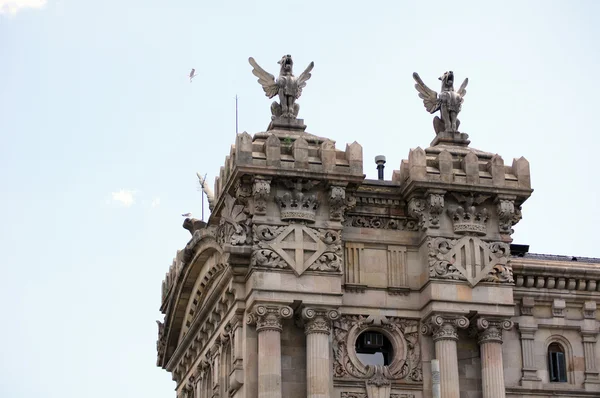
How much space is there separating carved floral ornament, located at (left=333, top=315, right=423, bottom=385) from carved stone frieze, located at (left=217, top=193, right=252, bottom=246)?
3713mm

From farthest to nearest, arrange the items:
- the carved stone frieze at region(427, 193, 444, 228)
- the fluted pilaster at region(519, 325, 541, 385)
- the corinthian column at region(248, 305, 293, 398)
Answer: the fluted pilaster at region(519, 325, 541, 385)
the carved stone frieze at region(427, 193, 444, 228)
the corinthian column at region(248, 305, 293, 398)

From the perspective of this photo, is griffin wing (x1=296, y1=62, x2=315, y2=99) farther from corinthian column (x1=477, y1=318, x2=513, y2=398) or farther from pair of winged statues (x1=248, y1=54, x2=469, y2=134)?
corinthian column (x1=477, y1=318, x2=513, y2=398)

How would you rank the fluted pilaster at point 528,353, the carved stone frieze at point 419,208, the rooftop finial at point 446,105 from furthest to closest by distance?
the rooftop finial at point 446,105, the fluted pilaster at point 528,353, the carved stone frieze at point 419,208

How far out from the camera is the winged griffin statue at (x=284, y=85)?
43.1 meters

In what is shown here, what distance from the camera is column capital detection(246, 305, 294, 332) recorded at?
3962cm

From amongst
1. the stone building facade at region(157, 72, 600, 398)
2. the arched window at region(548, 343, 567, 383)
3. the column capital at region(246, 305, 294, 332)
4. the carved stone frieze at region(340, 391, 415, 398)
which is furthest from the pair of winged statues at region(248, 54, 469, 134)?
the carved stone frieze at region(340, 391, 415, 398)

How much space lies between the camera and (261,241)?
132 ft

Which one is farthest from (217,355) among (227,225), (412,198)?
(412,198)

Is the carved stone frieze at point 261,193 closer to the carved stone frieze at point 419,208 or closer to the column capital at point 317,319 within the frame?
the column capital at point 317,319

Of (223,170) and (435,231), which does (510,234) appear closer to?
(435,231)

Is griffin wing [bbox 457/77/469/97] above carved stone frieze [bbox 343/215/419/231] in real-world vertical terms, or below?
above

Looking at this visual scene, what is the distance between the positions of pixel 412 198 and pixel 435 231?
1210 mm

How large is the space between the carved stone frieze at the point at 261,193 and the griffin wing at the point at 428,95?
703 cm

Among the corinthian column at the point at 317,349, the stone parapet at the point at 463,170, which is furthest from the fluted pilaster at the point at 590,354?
the corinthian column at the point at 317,349
